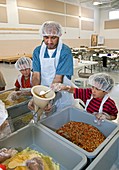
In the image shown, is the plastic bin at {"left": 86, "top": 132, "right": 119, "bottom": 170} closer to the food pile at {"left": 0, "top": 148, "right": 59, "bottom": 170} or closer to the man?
the food pile at {"left": 0, "top": 148, "right": 59, "bottom": 170}

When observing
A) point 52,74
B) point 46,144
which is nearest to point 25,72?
point 52,74

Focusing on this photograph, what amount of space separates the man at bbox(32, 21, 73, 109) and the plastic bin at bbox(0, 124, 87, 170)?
535 millimetres

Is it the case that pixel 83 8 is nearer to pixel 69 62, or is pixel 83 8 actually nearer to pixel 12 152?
pixel 69 62

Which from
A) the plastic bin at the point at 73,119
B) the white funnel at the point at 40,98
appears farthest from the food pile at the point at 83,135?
the white funnel at the point at 40,98

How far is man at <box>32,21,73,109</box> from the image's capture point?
136 cm

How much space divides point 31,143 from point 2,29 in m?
6.50

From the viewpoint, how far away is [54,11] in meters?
8.41

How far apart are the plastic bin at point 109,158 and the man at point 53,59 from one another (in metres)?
0.69

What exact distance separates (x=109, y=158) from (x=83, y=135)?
0.19 m

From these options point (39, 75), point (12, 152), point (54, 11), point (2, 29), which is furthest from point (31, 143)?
point (54, 11)

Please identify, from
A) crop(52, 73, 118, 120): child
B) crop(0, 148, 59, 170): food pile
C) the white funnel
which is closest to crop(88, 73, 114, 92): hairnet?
crop(52, 73, 118, 120): child

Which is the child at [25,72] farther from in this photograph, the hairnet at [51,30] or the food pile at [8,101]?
the hairnet at [51,30]

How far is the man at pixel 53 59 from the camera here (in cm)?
136

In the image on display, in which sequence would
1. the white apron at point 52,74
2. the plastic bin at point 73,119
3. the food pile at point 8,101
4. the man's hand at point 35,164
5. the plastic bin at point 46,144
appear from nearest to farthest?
the man's hand at point 35,164, the plastic bin at point 46,144, the plastic bin at point 73,119, the food pile at point 8,101, the white apron at point 52,74
